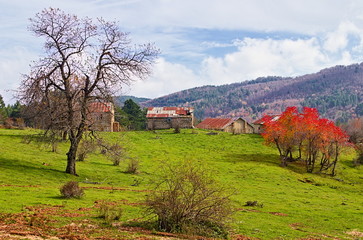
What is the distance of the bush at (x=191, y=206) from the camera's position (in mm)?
18484

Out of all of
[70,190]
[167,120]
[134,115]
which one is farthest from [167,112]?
[70,190]

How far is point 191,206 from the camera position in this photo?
18.5 metres

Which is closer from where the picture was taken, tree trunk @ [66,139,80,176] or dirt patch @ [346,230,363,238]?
dirt patch @ [346,230,363,238]

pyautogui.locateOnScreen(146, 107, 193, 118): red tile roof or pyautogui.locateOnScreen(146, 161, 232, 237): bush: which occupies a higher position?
pyautogui.locateOnScreen(146, 107, 193, 118): red tile roof

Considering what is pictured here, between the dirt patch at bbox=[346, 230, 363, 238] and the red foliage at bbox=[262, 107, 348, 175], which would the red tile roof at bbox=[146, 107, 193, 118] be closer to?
the red foliage at bbox=[262, 107, 348, 175]

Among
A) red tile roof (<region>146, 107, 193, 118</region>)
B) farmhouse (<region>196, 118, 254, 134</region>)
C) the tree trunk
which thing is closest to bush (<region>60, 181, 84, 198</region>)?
the tree trunk

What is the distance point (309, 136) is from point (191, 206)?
5036 cm

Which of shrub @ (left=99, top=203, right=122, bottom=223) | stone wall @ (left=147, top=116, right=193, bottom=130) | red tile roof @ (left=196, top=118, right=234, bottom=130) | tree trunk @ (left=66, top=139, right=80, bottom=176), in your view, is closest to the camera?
shrub @ (left=99, top=203, right=122, bottom=223)

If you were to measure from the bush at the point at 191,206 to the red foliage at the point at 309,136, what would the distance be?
4722 centimetres

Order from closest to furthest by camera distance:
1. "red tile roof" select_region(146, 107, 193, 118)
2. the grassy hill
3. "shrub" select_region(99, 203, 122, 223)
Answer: the grassy hill → "shrub" select_region(99, 203, 122, 223) → "red tile roof" select_region(146, 107, 193, 118)

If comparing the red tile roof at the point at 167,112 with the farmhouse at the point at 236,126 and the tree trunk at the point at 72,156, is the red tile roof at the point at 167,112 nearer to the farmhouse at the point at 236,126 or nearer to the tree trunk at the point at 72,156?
the farmhouse at the point at 236,126

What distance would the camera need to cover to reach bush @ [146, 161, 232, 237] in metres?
18.5

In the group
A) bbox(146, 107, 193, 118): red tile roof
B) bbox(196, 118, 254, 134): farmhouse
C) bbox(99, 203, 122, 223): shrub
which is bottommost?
bbox(99, 203, 122, 223): shrub

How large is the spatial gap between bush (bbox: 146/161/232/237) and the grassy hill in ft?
4.19
